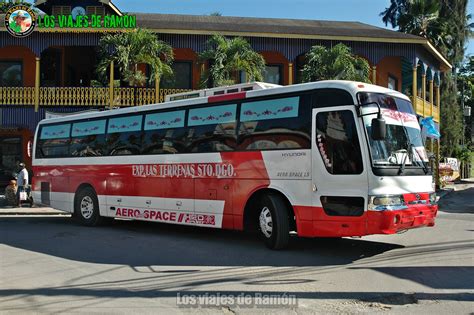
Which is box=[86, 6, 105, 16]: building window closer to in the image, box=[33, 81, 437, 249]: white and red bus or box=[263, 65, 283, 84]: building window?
box=[263, 65, 283, 84]: building window

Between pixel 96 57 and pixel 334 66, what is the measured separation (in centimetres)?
1244

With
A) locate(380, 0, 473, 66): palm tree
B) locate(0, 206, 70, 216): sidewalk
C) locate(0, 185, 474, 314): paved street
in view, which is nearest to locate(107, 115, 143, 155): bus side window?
locate(0, 185, 474, 314): paved street

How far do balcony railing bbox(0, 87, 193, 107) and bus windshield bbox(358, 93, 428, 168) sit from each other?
1461cm

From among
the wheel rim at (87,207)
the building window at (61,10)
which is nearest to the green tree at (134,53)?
the building window at (61,10)

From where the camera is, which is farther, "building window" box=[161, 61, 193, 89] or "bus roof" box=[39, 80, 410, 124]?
"building window" box=[161, 61, 193, 89]

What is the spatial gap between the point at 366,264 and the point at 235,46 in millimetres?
13062

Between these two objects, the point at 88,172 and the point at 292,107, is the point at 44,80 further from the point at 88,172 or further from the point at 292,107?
the point at 292,107

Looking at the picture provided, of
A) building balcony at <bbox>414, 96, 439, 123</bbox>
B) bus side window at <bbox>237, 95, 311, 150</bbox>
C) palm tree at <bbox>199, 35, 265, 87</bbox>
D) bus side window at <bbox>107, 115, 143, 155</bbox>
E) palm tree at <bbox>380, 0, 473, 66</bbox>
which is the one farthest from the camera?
palm tree at <bbox>380, 0, 473, 66</bbox>

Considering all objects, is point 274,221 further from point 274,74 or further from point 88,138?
point 274,74

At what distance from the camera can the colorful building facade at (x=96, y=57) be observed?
21797 mm

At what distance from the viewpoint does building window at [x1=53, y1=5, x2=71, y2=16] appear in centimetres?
2367

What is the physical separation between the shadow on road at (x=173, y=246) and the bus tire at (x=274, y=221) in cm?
21

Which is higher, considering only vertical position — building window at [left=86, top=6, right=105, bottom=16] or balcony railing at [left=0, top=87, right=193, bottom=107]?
building window at [left=86, top=6, right=105, bottom=16]

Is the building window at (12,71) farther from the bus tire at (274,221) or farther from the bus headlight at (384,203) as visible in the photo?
the bus headlight at (384,203)
